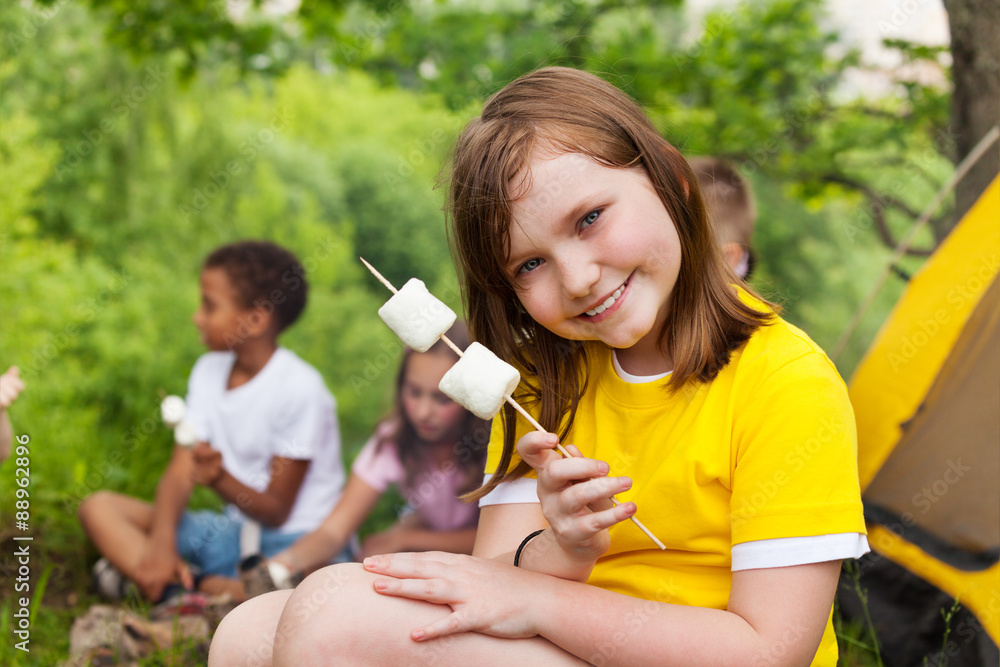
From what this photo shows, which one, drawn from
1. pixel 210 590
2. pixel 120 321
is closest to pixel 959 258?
pixel 210 590

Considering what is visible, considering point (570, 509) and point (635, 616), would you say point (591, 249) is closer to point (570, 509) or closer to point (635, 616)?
point (570, 509)

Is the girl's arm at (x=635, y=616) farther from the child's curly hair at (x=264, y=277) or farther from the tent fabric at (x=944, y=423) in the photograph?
the child's curly hair at (x=264, y=277)

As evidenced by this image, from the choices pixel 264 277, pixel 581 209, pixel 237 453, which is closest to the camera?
pixel 581 209

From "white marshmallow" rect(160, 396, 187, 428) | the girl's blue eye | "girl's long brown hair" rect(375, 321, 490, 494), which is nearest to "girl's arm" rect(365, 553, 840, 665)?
the girl's blue eye

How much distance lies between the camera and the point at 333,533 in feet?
10.1

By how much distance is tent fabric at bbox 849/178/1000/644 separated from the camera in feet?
6.23

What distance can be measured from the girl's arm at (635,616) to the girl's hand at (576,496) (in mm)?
85

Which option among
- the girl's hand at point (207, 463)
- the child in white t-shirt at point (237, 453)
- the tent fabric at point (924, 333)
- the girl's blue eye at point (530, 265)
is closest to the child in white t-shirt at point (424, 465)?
the child in white t-shirt at point (237, 453)

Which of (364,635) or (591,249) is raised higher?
(591,249)

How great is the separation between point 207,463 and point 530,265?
2051mm

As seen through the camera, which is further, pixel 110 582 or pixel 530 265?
pixel 110 582

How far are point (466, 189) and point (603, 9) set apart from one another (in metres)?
2.74

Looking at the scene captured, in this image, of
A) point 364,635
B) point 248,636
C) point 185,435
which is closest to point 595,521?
point 364,635

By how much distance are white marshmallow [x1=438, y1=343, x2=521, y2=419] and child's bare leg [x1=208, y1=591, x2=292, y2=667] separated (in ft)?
1.62
